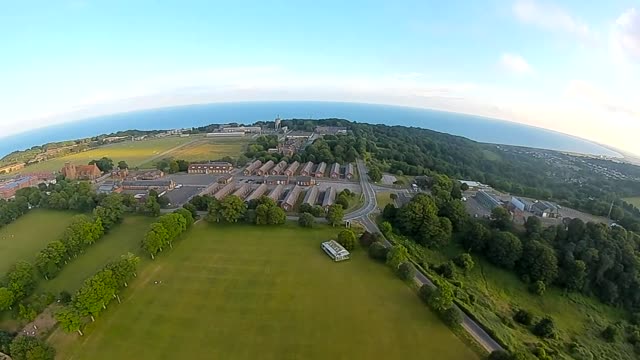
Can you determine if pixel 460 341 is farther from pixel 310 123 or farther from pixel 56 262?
pixel 310 123

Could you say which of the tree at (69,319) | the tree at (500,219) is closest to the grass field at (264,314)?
the tree at (69,319)

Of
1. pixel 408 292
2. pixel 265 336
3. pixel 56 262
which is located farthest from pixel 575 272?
Answer: pixel 56 262

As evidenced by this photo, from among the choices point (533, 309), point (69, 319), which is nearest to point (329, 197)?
point (533, 309)

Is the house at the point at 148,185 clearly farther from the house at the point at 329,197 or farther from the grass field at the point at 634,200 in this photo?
the grass field at the point at 634,200

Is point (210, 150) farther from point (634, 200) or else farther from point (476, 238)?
point (634, 200)

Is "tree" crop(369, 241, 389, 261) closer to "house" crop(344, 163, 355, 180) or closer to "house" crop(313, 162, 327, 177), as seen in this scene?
"house" crop(344, 163, 355, 180)

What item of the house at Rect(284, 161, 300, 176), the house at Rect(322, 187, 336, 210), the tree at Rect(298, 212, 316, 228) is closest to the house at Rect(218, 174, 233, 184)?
the house at Rect(284, 161, 300, 176)
